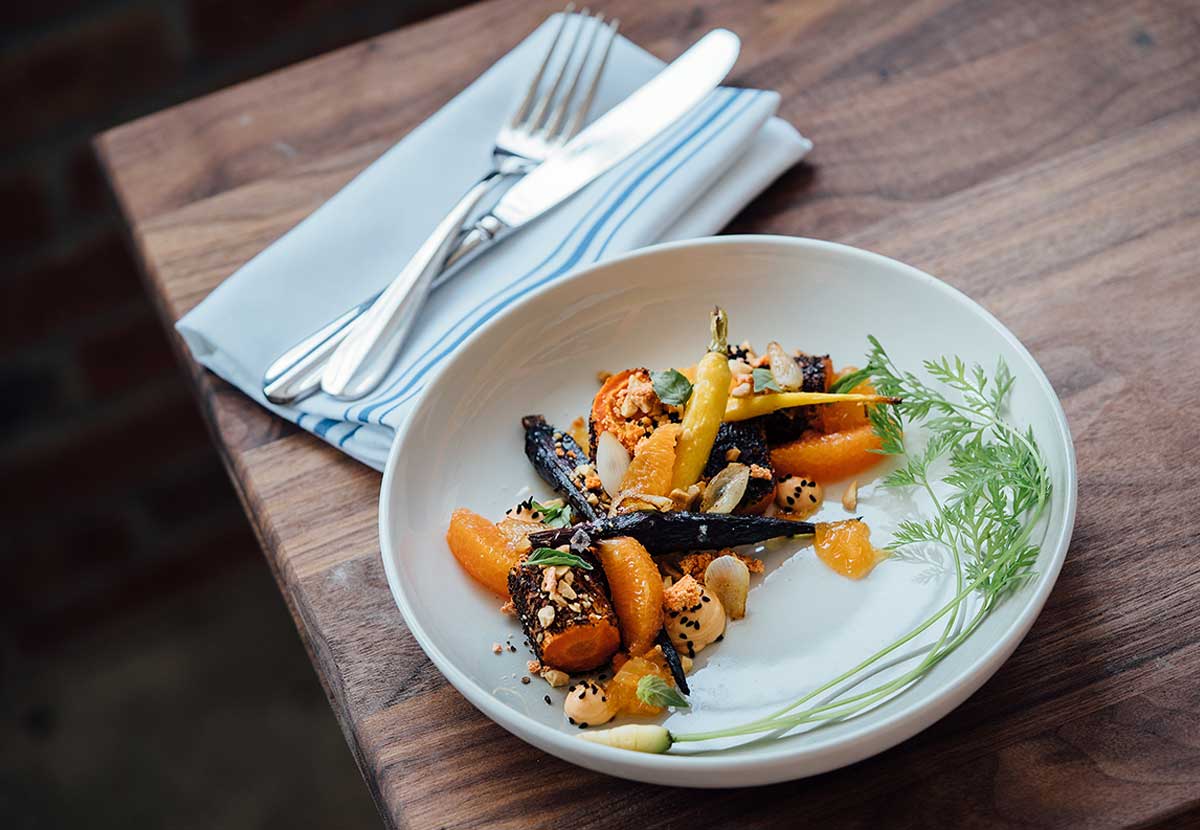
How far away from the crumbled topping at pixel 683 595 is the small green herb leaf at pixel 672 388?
0.14m

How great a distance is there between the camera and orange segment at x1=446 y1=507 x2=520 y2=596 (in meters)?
0.88

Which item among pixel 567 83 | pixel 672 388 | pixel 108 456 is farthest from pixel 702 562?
pixel 108 456

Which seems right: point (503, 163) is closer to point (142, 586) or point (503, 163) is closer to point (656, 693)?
point (656, 693)

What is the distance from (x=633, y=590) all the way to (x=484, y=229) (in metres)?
0.48

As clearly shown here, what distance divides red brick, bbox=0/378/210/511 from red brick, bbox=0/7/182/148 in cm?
49

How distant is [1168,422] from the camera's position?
0.99 m

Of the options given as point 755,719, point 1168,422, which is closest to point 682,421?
point 755,719

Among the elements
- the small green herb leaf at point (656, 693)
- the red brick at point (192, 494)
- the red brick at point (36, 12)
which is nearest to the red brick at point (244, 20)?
the red brick at point (36, 12)

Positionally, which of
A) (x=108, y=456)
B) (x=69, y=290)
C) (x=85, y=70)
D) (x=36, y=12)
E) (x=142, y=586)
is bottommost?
(x=142, y=586)

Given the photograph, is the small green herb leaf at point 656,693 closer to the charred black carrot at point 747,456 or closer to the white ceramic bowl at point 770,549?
the white ceramic bowl at point 770,549

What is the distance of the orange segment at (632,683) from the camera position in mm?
809

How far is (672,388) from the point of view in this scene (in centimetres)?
93

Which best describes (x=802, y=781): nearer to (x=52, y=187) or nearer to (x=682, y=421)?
(x=682, y=421)

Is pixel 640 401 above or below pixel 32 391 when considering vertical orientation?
above
